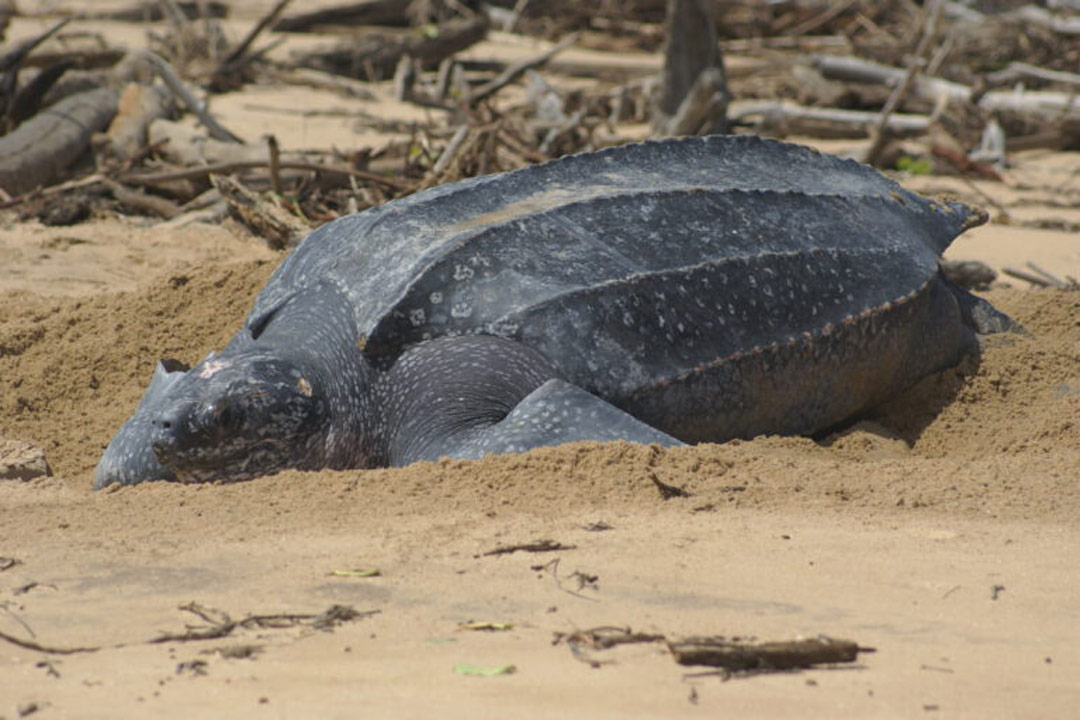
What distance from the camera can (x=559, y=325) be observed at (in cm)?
350

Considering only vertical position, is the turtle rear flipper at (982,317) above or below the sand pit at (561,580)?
below

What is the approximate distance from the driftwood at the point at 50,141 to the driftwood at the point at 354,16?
523 cm

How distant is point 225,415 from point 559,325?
36.5 inches

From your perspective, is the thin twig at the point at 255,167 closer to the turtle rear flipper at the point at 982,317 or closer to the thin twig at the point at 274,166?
the thin twig at the point at 274,166

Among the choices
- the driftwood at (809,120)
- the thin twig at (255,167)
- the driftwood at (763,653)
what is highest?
the driftwood at (763,653)

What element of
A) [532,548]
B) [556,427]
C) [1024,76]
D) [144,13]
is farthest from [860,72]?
[532,548]

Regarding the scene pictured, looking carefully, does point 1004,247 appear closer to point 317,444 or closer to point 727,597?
point 317,444

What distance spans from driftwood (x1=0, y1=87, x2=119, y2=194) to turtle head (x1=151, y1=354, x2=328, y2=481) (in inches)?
158

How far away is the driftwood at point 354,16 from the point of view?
1296cm

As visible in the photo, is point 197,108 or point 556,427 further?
point 197,108

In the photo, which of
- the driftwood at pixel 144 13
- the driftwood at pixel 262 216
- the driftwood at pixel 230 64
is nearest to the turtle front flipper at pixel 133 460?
the driftwood at pixel 262 216

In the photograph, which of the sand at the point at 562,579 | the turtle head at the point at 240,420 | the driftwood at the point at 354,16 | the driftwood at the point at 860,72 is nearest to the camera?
the sand at the point at 562,579

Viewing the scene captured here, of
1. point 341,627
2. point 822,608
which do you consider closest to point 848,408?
point 822,608

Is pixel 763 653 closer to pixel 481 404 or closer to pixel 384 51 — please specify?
pixel 481 404
